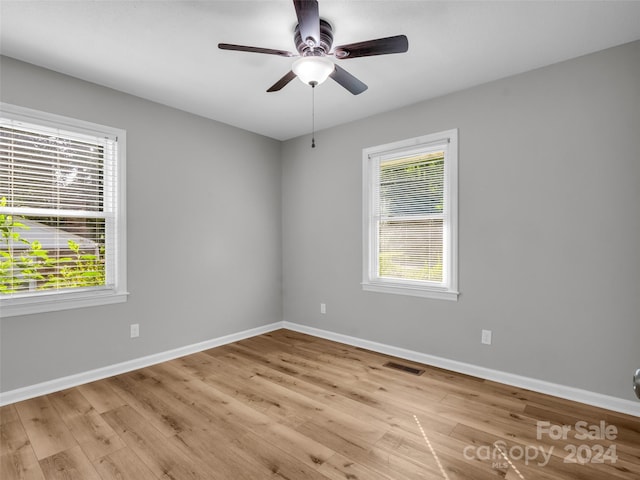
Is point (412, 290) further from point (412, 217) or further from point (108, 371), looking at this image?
point (108, 371)

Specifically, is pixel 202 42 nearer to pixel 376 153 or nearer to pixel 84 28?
pixel 84 28

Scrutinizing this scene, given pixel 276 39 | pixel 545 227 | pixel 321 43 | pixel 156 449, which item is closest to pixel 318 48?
pixel 321 43

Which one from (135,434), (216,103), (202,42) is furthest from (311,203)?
(135,434)

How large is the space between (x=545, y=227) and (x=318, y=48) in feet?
7.17

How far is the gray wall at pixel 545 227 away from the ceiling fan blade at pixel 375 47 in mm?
1493

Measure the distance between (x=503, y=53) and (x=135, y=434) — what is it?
11.9 ft

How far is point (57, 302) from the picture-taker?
9.24 feet

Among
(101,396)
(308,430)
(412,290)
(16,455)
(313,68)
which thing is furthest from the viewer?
(412,290)

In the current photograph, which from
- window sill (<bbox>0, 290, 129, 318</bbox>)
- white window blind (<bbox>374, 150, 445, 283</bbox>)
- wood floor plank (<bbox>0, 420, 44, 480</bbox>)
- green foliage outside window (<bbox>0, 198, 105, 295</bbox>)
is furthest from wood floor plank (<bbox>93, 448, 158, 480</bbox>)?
white window blind (<bbox>374, 150, 445, 283</bbox>)

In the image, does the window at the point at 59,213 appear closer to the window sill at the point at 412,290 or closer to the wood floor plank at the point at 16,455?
the wood floor plank at the point at 16,455

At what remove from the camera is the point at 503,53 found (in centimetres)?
254

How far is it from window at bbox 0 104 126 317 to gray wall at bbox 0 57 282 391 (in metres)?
0.10

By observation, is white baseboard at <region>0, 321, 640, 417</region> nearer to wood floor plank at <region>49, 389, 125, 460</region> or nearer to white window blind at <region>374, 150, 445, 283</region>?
wood floor plank at <region>49, 389, 125, 460</region>

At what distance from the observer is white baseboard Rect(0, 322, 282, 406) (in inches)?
103
